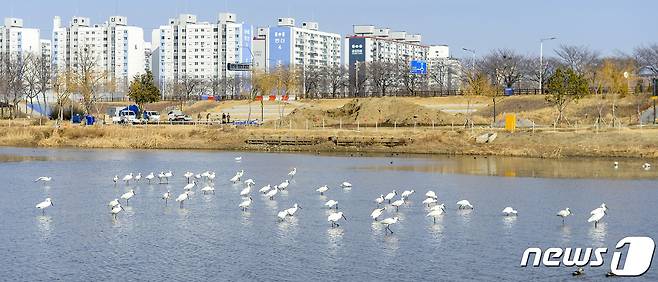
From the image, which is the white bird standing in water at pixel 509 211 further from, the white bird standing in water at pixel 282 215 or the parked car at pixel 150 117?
the parked car at pixel 150 117

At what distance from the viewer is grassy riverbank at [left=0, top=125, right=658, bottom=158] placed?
59.5 meters

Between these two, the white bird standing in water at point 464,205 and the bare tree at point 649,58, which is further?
the bare tree at point 649,58

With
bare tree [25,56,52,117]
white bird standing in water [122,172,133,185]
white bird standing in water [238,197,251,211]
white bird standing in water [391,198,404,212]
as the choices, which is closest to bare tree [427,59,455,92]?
bare tree [25,56,52,117]

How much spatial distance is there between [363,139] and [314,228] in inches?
1554

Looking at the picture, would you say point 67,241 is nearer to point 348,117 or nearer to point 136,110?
point 348,117

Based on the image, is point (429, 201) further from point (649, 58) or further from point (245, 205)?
point (649, 58)

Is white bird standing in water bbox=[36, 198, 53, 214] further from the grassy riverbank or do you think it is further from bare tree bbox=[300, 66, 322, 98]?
bare tree bbox=[300, 66, 322, 98]

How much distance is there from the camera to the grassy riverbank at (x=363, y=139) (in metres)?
59.5

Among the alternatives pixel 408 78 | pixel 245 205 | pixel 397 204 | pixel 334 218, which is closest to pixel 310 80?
pixel 408 78

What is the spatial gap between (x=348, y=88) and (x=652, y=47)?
47750 mm

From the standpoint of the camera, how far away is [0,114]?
107250mm

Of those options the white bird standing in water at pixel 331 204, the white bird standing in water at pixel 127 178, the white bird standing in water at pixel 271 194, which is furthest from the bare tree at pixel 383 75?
the white bird standing in water at pixel 331 204

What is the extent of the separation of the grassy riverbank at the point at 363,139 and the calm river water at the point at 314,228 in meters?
10.2

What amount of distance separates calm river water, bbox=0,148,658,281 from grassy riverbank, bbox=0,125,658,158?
33.5 ft
